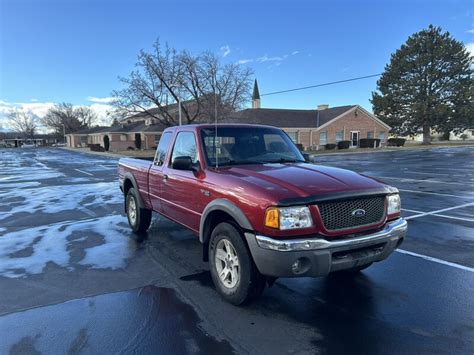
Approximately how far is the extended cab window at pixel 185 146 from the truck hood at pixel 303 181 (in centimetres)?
81

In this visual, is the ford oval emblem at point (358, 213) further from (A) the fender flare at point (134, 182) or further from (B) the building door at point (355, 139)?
(B) the building door at point (355, 139)

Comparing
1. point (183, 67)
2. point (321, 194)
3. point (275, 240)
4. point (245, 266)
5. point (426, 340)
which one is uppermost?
point (183, 67)

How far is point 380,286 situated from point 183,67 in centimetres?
3342

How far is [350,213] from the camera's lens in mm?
3514

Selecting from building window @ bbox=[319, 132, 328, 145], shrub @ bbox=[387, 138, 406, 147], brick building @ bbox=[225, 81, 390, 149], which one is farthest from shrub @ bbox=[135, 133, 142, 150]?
shrub @ bbox=[387, 138, 406, 147]

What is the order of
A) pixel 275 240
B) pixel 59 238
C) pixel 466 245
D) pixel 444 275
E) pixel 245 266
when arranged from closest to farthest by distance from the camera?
1. pixel 275 240
2. pixel 245 266
3. pixel 444 275
4. pixel 466 245
5. pixel 59 238

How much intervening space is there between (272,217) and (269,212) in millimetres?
54

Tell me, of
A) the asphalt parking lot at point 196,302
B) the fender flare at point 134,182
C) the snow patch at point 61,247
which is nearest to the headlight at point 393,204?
the asphalt parking lot at point 196,302

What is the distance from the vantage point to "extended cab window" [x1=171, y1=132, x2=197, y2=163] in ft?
16.1

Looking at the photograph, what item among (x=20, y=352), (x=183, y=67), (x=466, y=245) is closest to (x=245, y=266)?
(x=20, y=352)

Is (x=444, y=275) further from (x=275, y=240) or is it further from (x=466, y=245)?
(x=275, y=240)

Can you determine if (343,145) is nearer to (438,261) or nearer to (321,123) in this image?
(321,123)

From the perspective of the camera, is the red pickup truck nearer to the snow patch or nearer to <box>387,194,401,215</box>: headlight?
<box>387,194,401,215</box>: headlight

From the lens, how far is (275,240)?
10.8 feet
